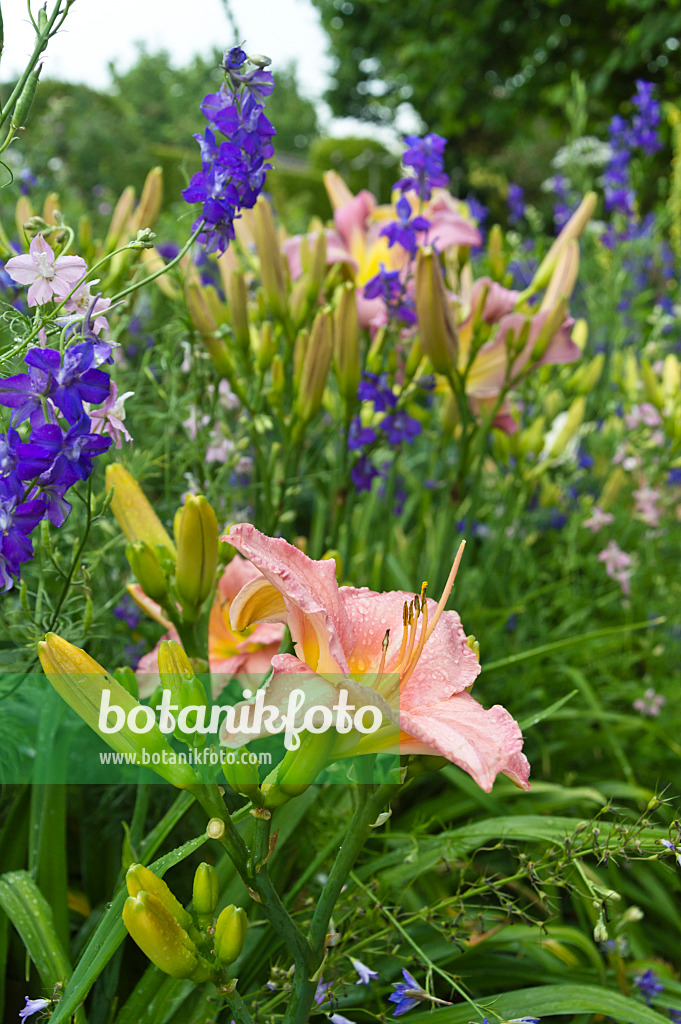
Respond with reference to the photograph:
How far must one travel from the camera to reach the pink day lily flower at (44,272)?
59 cm

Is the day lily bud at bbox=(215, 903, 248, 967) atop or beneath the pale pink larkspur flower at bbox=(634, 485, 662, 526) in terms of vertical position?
beneath

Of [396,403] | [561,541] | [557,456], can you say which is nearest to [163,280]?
[396,403]

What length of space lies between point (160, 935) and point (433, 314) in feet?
2.59

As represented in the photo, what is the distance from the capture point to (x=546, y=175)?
14195 millimetres

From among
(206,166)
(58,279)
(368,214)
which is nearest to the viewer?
(58,279)

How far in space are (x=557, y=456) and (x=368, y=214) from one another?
0.56m

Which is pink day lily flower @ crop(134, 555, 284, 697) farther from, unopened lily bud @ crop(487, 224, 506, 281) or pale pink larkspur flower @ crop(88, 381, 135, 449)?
unopened lily bud @ crop(487, 224, 506, 281)

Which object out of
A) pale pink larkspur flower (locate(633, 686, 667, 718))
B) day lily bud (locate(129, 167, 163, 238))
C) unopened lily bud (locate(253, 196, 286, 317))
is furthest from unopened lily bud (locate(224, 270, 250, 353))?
pale pink larkspur flower (locate(633, 686, 667, 718))

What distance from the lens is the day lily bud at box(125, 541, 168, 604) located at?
682mm

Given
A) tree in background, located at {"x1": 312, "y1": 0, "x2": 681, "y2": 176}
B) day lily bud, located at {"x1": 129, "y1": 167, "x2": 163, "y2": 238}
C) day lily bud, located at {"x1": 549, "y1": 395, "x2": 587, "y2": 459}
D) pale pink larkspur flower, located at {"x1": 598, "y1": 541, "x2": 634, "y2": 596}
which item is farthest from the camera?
tree in background, located at {"x1": 312, "y1": 0, "x2": 681, "y2": 176}

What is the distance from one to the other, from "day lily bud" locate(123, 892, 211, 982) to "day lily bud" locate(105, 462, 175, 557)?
14.2 inches

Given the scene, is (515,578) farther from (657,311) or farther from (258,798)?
(258,798)

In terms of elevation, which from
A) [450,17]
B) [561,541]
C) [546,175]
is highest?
[546,175]

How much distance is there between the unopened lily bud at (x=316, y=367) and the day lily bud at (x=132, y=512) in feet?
1.04
